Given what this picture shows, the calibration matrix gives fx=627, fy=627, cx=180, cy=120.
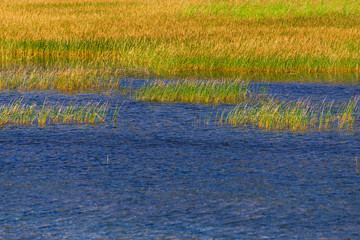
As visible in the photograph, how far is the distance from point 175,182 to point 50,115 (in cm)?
512

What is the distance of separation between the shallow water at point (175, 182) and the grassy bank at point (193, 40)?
25.0ft

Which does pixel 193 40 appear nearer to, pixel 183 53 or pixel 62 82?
pixel 183 53

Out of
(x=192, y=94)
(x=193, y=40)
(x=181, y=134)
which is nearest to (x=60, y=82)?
(x=192, y=94)

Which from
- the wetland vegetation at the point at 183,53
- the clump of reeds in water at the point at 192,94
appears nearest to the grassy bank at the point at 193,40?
the wetland vegetation at the point at 183,53

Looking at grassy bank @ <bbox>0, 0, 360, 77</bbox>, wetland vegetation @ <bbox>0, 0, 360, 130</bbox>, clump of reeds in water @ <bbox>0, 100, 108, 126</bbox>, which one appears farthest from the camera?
grassy bank @ <bbox>0, 0, 360, 77</bbox>

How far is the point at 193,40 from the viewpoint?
2231 centimetres

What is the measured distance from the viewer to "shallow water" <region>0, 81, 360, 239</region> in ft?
21.1

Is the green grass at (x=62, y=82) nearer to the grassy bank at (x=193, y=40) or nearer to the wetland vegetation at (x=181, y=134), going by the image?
the wetland vegetation at (x=181, y=134)

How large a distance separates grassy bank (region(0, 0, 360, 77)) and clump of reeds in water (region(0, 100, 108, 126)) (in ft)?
16.0

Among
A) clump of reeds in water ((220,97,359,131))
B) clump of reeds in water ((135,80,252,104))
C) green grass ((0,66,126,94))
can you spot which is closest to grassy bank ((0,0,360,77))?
green grass ((0,66,126,94))

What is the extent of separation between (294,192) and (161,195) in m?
1.64

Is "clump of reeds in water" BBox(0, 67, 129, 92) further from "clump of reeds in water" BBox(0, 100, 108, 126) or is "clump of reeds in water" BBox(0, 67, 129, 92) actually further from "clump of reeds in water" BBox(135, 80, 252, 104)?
"clump of reeds in water" BBox(0, 100, 108, 126)

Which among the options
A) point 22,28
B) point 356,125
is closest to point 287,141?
point 356,125

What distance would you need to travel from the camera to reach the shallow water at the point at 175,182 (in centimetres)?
643
